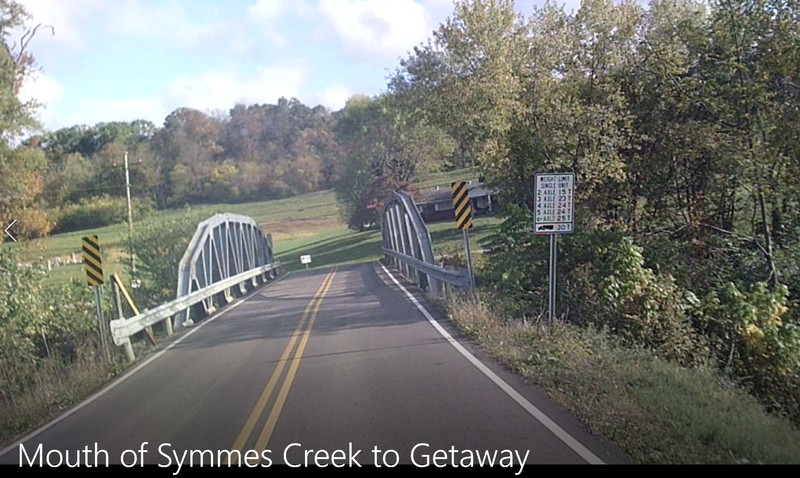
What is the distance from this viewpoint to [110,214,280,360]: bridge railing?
1808 cm

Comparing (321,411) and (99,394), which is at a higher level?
(321,411)

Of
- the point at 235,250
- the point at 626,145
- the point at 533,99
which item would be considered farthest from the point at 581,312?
the point at 235,250

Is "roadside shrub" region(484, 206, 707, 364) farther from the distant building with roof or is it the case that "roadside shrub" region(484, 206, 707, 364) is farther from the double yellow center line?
the distant building with roof

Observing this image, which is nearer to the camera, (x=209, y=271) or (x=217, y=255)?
(x=209, y=271)

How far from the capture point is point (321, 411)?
384 inches

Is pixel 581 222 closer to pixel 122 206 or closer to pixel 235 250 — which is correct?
pixel 235 250

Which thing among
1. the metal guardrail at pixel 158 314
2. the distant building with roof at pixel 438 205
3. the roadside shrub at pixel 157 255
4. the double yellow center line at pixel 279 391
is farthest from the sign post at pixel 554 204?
the distant building with roof at pixel 438 205

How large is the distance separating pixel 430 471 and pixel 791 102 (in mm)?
13145

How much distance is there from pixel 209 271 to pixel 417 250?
732 cm

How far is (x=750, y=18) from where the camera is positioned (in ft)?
55.7

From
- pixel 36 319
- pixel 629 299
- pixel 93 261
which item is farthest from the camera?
pixel 36 319

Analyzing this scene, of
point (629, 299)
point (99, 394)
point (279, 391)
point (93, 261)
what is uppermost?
point (93, 261)

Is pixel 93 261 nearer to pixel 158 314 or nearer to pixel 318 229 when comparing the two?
pixel 158 314

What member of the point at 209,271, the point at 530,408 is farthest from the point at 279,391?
the point at 209,271
